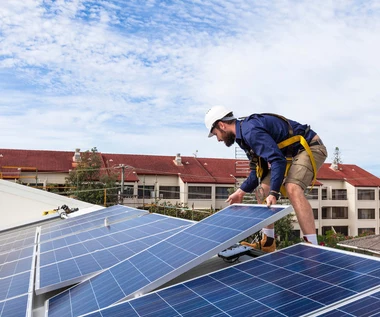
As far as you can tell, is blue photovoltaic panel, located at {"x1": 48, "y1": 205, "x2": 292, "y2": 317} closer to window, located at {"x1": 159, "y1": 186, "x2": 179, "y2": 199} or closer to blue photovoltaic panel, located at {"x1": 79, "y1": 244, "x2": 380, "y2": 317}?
blue photovoltaic panel, located at {"x1": 79, "y1": 244, "x2": 380, "y2": 317}

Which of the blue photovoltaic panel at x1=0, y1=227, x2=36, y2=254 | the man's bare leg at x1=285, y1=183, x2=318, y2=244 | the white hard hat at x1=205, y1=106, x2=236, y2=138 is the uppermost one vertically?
the white hard hat at x1=205, y1=106, x2=236, y2=138

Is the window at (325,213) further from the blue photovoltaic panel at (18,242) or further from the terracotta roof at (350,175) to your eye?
the blue photovoltaic panel at (18,242)

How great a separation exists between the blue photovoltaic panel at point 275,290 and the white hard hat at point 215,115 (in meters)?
1.85

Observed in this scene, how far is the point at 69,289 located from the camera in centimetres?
414

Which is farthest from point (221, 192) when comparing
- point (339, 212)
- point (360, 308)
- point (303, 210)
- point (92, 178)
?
point (360, 308)

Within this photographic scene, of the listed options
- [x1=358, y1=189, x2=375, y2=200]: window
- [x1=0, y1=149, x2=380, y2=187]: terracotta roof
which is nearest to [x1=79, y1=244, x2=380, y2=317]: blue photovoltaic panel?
[x1=0, y1=149, x2=380, y2=187]: terracotta roof

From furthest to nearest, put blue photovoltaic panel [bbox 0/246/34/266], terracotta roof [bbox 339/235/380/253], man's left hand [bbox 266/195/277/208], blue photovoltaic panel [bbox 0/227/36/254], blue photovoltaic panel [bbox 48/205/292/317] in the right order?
terracotta roof [bbox 339/235/380/253], blue photovoltaic panel [bbox 0/227/36/254], blue photovoltaic panel [bbox 0/246/34/266], man's left hand [bbox 266/195/277/208], blue photovoltaic panel [bbox 48/205/292/317]

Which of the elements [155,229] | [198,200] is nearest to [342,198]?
[198,200]

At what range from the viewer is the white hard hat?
4.78 meters

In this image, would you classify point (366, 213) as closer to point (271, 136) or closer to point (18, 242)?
point (18, 242)

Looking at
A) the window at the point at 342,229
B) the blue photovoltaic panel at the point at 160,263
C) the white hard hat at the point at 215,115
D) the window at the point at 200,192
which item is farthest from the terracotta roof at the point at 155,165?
the blue photovoltaic panel at the point at 160,263

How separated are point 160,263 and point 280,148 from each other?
6.51 feet

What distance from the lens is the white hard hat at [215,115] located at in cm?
478

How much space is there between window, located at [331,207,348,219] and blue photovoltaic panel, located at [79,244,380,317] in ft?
186
